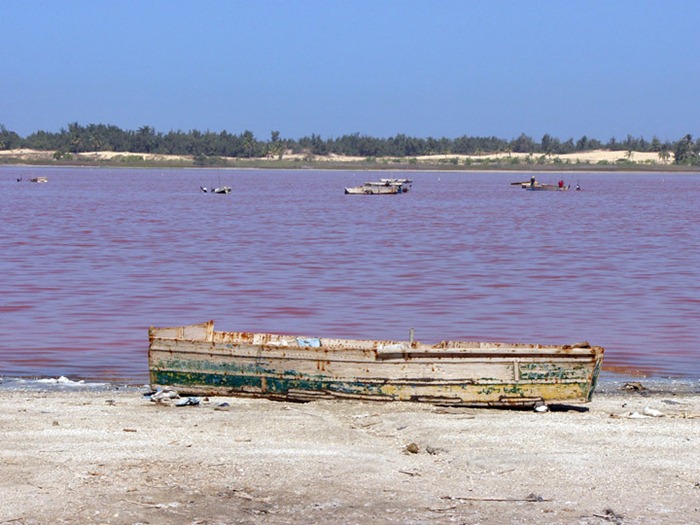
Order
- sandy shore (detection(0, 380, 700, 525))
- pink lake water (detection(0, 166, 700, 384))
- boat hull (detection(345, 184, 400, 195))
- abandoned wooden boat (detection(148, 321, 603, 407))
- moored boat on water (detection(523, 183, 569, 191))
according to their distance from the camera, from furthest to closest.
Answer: moored boat on water (detection(523, 183, 569, 191))
boat hull (detection(345, 184, 400, 195))
pink lake water (detection(0, 166, 700, 384))
abandoned wooden boat (detection(148, 321, 603, 407))
sandy shore (detection(0, 380, 700, 525))

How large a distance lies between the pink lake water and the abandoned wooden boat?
272 centimetres

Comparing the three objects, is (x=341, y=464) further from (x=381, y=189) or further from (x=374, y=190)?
(x=381, y=189)

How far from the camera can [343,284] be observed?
30.7 m

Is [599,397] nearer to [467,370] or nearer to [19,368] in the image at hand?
[467,370]

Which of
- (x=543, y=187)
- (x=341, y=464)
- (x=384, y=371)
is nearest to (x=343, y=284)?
(x=384, y=371)

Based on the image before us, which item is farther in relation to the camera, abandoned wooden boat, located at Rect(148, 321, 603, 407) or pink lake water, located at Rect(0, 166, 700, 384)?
pink lake water, located at Rect(0, 166, 700, 384)

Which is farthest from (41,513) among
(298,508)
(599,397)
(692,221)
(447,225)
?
(692,221)

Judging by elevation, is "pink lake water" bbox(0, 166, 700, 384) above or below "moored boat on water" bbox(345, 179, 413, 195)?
above

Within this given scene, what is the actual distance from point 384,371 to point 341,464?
332cm

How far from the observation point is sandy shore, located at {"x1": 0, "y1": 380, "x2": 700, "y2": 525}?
1001 centimetres

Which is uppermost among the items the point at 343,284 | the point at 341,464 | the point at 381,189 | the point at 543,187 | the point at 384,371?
the point at 384,371

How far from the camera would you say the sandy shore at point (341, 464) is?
32.8 ft

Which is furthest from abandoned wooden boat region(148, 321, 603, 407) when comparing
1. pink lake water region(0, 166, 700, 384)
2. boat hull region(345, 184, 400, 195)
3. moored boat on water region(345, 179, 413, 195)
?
boat hull region(345, 184, 400, 195)

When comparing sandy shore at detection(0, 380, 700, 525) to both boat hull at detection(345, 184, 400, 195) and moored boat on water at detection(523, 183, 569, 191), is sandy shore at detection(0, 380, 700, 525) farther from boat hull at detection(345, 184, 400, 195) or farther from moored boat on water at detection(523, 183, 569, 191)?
moored boat on water at detection(523, 183, 569, 191)
